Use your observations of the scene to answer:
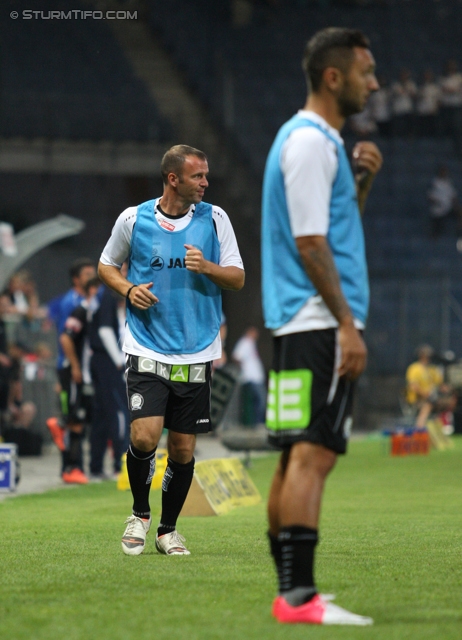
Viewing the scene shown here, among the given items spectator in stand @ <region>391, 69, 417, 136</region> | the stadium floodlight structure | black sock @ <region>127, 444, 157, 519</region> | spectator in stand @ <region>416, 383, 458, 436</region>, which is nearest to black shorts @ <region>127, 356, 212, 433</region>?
black sock @ <region>127, 444, 157, 519</region>

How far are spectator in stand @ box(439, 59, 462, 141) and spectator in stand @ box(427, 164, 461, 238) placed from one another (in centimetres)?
193

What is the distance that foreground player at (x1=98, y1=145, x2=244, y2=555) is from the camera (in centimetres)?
626

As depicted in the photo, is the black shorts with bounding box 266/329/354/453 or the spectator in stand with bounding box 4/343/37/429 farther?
the spectator in stand with bounding box 4/343/37/429

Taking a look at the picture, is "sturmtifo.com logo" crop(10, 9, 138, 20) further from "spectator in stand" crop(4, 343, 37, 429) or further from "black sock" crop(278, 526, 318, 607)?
"black sock" crop(278, 526, 318, 607)

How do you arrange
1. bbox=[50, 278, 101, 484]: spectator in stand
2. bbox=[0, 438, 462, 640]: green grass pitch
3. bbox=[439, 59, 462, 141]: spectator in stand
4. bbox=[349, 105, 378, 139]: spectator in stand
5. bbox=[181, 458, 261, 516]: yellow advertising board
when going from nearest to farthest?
bbox=[0, 438, 462, 640]: green grass pitch → bbox=[181, 458, 261, 516]: yellow advertising board → bbox=[50, 278, 101, 484]: spectator in stand → bbox=[349, 105, 378, 139]: spectator in stand → bbox=[439, 59, 462, 141]: spectator in stand

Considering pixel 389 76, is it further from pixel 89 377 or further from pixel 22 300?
pixel 89 377

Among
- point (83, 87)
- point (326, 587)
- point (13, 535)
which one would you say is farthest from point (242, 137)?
point (326, 587)

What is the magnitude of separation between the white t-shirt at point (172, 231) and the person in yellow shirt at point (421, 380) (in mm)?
19452

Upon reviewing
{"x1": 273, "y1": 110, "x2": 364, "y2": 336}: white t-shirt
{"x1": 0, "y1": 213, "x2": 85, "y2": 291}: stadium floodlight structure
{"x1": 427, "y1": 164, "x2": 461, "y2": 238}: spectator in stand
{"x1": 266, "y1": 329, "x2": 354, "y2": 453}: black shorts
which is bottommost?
{"x1": 266, "y1": 329, "x2": 354, "y2": 453}: black shorts

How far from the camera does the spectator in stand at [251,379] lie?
2488 cm

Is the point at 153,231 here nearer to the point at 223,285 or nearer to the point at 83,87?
the point at 223,285

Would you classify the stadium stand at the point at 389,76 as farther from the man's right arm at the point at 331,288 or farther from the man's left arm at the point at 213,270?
the man's right arm at the point at 331,288

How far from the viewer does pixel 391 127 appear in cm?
3127

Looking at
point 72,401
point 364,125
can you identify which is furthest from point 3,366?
point 364,125
